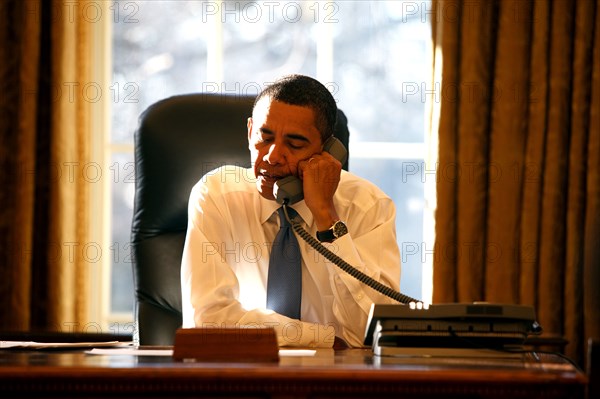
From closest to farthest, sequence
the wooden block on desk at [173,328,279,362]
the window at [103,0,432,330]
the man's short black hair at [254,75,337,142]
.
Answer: the wooden block on desk at [173,328,279,362]
the man's short black hair at [254,75,337,142]
the window at [103,0,432,330]

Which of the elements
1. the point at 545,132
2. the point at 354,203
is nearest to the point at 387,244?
the point at 354,203

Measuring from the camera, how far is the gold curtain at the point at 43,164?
3088 mm

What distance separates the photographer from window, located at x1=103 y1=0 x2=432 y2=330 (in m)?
3.34

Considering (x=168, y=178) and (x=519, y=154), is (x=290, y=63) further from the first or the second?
(x=168, y=178)

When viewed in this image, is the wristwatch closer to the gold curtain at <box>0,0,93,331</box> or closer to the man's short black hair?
the man's short black hair

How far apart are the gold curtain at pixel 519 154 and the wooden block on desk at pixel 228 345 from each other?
1.76m

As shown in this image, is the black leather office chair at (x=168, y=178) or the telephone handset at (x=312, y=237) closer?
the telephone handset at (x=312, y=237)

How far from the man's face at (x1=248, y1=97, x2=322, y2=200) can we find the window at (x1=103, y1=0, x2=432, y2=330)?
3.66 feet

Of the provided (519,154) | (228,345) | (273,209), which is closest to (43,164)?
(273,209)

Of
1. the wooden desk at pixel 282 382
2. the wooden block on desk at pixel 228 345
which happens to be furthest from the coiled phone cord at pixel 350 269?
the wooden desk at pixel 282 382

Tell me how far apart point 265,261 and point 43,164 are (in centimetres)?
122

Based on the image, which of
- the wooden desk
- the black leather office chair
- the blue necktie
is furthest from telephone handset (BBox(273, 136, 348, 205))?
the wooden desk

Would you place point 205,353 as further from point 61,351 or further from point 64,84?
point 64,84

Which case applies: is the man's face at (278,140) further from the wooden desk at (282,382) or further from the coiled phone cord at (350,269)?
the wooden desk at (282,382)
